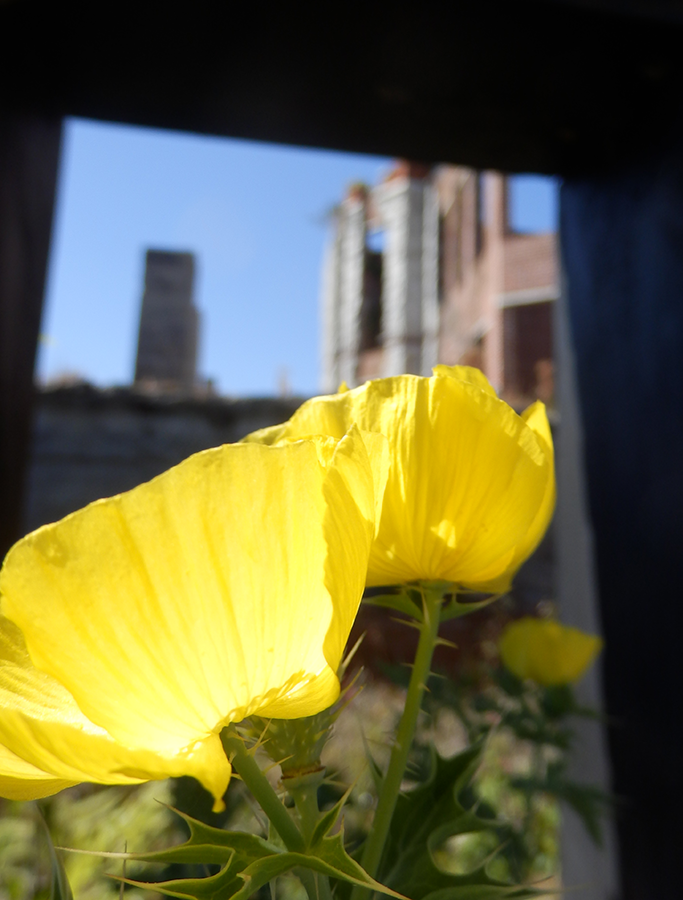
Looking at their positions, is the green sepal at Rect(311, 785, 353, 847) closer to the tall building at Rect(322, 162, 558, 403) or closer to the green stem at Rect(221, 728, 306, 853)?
the green stem at Rect(221, 728, 306, 853)

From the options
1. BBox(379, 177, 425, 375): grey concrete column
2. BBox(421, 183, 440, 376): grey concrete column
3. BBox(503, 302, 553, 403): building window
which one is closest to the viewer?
BBox(503, 302, 553, 403): building window

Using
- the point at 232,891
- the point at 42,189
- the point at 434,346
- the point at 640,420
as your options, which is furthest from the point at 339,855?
the point at 434,346

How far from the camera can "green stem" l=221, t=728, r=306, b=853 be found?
198 mm

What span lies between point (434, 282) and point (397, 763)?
12.9m

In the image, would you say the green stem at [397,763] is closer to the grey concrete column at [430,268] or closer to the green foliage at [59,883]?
the green foliage at [59,883]

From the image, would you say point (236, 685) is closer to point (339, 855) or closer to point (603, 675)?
point (339, 855)

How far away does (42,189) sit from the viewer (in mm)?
1143

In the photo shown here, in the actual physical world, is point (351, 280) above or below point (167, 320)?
above

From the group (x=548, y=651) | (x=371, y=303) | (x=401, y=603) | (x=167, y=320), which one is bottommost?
Result: (x=548, y=651)

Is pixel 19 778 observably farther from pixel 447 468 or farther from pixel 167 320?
pixel 167 320

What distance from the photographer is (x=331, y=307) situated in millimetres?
14320

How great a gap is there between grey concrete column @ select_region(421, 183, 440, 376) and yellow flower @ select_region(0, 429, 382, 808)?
1217 cm

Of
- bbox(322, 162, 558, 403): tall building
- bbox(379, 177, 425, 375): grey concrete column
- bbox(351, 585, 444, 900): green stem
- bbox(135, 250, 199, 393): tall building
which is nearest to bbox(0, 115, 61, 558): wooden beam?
bbox(351, 585, 444, 900): green stem

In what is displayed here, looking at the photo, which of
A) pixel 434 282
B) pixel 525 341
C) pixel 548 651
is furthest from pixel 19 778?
pixel 434 282
